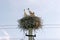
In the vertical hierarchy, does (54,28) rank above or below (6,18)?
below

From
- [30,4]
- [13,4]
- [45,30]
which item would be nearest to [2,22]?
[13,4]

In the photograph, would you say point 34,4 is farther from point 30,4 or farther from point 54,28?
point 54,28

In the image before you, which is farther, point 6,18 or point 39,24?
point 6,18

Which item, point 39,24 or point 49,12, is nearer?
point 39,24

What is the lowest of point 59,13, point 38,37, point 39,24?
point 38,37

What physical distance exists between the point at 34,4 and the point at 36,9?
0.49ft

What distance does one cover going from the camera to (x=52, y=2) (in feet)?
13.1

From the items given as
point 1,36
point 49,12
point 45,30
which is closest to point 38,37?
point 45,30

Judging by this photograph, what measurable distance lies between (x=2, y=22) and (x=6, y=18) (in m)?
0.15

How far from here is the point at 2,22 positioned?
406cm

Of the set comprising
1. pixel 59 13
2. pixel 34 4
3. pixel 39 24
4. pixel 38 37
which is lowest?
pixel 38 37

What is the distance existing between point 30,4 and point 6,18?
75 centimetres

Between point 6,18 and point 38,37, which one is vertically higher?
point 6,18

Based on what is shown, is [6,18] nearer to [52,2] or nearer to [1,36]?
[1,36]
